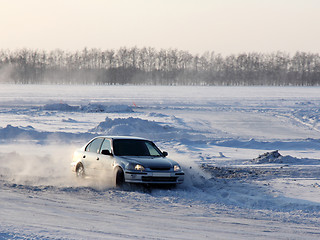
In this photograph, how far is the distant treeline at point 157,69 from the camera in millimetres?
180125

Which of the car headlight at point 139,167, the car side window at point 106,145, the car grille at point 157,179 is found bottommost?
the car grille at point 157,179

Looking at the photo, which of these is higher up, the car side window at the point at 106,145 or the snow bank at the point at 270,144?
the car side window at the point at 106,145

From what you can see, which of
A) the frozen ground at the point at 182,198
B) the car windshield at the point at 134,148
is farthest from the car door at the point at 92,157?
the car windshield at the point at 134,148

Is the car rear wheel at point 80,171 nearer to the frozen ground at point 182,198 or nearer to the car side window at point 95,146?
the frozen ground at point 182,198

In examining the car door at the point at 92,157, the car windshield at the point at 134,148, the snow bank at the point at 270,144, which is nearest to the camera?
the car windshield at the point at 134,148

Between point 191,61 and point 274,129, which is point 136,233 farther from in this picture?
point 191,61

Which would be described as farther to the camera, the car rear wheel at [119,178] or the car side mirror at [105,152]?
the car side mirror at [105,152]

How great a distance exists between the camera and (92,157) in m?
14.2

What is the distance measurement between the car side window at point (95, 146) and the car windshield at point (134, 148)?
578 millimetres

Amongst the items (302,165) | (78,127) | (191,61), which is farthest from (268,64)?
(302,165)

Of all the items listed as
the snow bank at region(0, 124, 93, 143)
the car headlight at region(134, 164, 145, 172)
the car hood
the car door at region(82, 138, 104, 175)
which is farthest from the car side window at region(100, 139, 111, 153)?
the snow bank at region(0, 124, 93, 143)

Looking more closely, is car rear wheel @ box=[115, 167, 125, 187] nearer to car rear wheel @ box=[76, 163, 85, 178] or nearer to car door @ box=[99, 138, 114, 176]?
car door @ box=[99, 138, 114, 176]

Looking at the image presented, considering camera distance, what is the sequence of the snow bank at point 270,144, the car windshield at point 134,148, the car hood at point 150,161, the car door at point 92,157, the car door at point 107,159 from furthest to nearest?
the snow bank at point 270,144 → the car door at point 92,157 → the car windshield at point 134,148 → the car door at point 107,159 → the car hood at point 150,161

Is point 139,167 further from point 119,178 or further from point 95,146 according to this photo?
point 95,146
